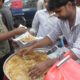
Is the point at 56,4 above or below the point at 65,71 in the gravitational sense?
above

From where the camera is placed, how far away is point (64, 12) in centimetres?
253

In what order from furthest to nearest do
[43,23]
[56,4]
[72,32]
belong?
[43,23] → [72,32] → [56,4]

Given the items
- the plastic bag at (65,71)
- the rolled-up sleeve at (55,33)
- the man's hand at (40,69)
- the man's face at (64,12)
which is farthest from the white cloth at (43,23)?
the plastic bag at (65,71)

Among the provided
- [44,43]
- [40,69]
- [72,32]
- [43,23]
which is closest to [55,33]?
[44,43]

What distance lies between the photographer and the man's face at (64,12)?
2.52 m

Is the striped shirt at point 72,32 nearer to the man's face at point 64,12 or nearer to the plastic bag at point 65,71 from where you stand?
the man's face at point 64,12

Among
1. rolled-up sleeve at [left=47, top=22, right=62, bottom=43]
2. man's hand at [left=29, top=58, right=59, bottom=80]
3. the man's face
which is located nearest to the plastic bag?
man's hand at [left=29, top=58, right=59, bottom=80]

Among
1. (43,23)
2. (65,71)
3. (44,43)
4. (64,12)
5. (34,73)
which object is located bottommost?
(43,23)

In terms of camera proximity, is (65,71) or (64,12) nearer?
(65,71)

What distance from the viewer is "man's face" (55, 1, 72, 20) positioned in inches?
99.3

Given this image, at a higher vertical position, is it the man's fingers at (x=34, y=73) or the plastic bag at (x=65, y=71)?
the plastic bag at (x=65, y=71)

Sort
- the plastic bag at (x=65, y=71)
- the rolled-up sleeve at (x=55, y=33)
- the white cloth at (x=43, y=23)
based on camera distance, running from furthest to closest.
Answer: the white cloth at (x=43, y=23)
the rolled-up sleeve at (x=55, y=33)
the plastic bag at (x=65, y=71)

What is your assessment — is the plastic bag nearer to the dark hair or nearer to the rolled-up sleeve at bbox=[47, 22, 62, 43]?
the dark hair

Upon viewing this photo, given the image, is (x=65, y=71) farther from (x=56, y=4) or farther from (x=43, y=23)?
(x=43, y=23)
